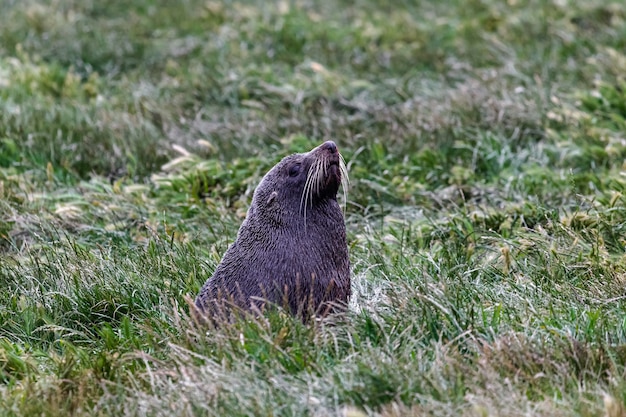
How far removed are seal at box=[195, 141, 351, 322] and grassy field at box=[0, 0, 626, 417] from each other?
21 centimetres

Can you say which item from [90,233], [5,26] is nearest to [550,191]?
[90,233]

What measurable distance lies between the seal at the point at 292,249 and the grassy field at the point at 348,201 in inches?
8.2

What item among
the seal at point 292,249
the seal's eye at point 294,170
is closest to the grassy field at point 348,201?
the seal at point 292,249

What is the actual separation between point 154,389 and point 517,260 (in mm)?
2153

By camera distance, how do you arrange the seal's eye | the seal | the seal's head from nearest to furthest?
the seal < the seal's head < the seal's eye

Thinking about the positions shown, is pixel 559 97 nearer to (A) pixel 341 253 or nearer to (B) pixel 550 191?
(B) pixel 550 191

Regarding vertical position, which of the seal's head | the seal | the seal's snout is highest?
the seal's snout

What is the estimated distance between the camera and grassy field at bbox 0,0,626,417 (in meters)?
3.82

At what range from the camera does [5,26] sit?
11.2 meters

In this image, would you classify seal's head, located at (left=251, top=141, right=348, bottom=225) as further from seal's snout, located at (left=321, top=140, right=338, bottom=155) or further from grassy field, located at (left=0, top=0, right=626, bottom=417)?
grassy field, located at (left=0, top=0, right=626, bottom=417)

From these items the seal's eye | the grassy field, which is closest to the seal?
the seal's eye

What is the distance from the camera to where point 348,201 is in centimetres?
663

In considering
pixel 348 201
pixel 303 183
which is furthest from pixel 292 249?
pixel 348 201

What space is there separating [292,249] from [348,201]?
210 cm
